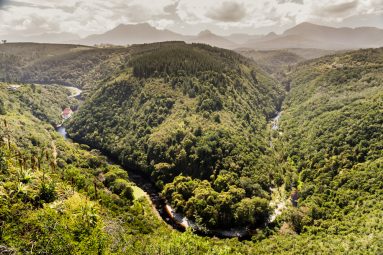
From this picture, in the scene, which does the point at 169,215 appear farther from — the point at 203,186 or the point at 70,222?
the point at 70,222

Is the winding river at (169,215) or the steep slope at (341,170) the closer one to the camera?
the steep slope at (341,170)

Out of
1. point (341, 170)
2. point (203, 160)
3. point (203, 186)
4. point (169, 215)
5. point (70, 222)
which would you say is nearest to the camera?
point (70, 222)

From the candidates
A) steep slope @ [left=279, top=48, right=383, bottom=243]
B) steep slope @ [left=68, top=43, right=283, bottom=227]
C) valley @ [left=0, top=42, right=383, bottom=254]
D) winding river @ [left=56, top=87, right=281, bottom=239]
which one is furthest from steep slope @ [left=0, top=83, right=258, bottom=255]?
steep slope @ [left=279, top=48, right=383, bottom=243]

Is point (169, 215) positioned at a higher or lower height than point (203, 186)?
lower

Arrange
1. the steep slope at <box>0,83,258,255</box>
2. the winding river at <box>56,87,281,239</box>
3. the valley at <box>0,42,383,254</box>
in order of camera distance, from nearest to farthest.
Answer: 1. the steep slope at <box>0,83,258,255</box>
2. the valley at <box>0,42,383,254</box>
3. the winding river at <box>56,87,281,239</box>

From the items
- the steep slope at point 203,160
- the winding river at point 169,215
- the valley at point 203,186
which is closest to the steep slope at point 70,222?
the valley at point 203,186

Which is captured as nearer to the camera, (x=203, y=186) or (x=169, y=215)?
(x=169, y=215)

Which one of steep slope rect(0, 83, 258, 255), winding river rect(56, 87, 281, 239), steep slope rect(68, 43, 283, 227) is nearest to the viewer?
steep slope rect(0, 83, 258, 255)

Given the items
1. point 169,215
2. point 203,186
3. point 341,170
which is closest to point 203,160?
point 203,186

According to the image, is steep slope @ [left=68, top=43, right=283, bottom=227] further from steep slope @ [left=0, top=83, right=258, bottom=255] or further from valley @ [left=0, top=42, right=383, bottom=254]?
steep slope @ [left=0, top=83, right=258, bottom=255]

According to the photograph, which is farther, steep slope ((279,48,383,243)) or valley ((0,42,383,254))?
steep slope ((279,48,383,243))

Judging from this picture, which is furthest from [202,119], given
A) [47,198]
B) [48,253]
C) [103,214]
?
[48,253]

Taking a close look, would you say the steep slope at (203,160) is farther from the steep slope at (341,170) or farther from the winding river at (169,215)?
the steep slope at (341,170)

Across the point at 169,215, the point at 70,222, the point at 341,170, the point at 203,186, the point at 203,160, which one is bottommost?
the point at 169,215
